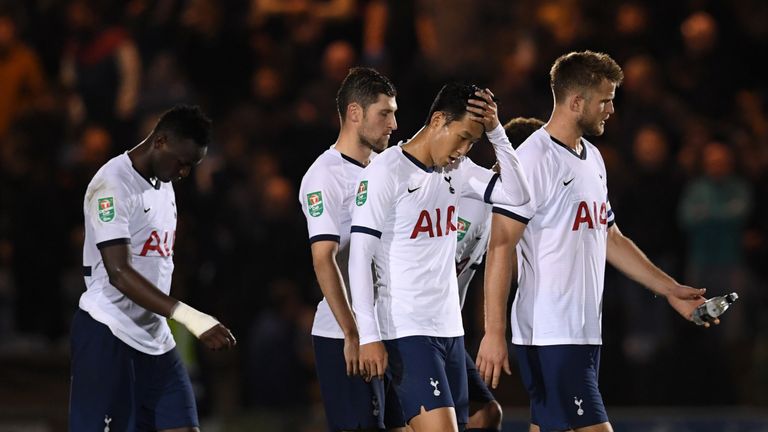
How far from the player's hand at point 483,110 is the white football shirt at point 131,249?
1880 mm

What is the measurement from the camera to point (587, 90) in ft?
22.5

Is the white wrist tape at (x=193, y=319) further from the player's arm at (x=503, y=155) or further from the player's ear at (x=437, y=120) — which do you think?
the player's arm at (x=503, y=155)

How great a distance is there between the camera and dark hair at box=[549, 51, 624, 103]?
6.87 m

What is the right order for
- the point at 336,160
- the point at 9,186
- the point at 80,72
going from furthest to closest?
the point at 80,72 → the point at 9,186 → the point at 336,160

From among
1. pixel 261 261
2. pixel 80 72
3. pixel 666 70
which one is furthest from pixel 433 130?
pixel 80 72

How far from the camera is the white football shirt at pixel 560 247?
679cm

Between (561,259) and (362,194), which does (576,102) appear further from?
(362,194)

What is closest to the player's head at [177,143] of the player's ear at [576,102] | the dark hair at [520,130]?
the dark hair at [520,130]

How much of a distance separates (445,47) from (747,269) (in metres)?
3.60

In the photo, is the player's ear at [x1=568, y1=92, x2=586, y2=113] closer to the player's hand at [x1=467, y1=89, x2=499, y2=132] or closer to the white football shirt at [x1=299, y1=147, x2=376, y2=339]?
the player's hand at [x1=467, y1=89, x2=499, y2=132]

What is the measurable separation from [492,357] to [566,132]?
48.1 inches

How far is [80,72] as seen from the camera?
551 inches

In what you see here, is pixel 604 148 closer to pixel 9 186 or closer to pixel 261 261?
pixel 261 261

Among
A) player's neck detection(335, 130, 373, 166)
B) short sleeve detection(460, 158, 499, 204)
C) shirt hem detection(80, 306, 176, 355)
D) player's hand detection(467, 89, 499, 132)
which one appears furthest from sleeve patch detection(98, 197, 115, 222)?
player's hand detection(467, 89, 499, 132)
